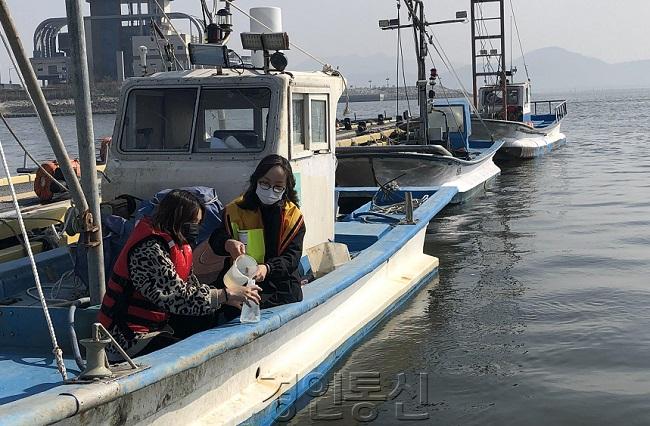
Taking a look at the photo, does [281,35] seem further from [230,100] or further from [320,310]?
[320,310]

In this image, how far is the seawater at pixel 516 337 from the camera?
637 centimetres

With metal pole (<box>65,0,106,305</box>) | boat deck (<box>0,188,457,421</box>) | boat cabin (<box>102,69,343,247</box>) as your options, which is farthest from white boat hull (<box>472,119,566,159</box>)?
→ metal pole (<box>65,0,106,305</box>)

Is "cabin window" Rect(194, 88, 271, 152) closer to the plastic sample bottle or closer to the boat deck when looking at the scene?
the boat deck

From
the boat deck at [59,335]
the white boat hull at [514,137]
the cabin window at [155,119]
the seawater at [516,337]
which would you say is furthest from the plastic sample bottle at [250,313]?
the white boat hull at [514,137]

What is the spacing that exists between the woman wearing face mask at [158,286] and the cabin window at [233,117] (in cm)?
201

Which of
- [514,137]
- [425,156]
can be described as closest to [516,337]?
[425,156]

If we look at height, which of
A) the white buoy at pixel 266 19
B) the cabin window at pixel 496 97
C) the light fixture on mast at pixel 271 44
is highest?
the white buoy at pixel 266 19

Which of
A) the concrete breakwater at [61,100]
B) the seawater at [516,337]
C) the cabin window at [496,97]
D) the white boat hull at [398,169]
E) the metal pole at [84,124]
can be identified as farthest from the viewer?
the concrete breakwater at [61,100]

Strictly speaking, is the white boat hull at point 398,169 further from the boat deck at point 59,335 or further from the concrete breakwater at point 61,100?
the concrete breakwater at point 61,100

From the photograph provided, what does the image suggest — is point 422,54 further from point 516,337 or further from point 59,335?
point 59,335

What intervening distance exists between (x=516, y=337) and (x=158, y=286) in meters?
4.46

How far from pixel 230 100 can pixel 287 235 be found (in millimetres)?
1756

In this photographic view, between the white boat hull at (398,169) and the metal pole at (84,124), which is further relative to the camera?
the white boat hull at (398,169)

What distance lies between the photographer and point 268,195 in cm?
553
